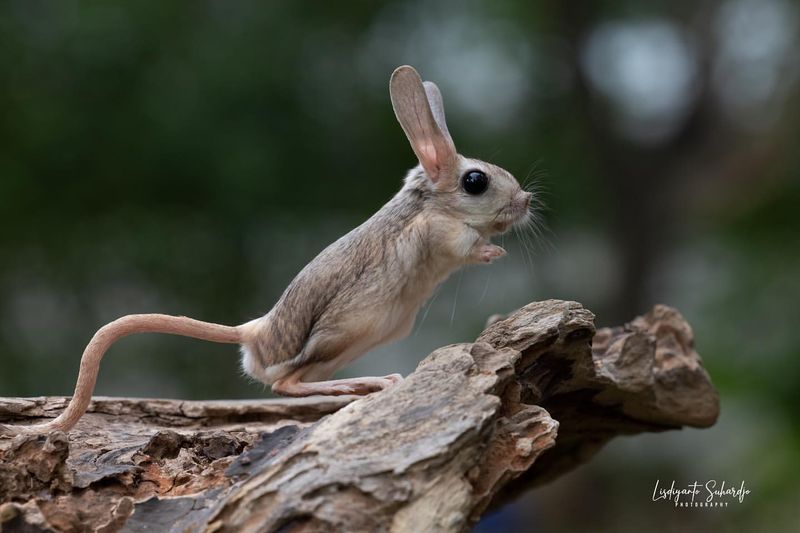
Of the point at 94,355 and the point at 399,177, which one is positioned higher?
the point at 399,177

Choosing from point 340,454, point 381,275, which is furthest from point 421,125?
point 340,454

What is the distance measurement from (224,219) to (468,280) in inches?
69.1

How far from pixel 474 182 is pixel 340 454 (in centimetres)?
155

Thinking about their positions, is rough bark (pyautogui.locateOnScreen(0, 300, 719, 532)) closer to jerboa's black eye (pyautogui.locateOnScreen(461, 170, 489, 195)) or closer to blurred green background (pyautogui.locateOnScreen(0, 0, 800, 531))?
jerboa's black eye (pyautogui.locateOnScreen(461, 170, 489, 195))

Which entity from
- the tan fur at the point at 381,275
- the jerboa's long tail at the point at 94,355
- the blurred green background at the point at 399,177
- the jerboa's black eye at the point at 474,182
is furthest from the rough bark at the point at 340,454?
the blurred green background at the point at 399,177

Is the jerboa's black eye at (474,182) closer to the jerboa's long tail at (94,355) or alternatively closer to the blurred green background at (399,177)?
the jerboa's long tail at (94,355)

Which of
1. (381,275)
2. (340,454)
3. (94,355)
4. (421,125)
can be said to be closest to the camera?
(340,454)

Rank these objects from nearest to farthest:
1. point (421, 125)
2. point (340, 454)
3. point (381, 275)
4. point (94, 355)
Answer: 1. point (340, 454)
2. point (94, 355)
3. point (381, 275)
4. point (421, 125)

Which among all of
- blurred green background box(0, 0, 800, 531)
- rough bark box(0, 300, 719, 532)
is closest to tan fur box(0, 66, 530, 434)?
rough bark box(0, 300, 719, 532)

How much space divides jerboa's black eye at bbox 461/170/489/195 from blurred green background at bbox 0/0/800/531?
6.10 ft

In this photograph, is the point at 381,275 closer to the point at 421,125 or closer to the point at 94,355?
the point at 421,125

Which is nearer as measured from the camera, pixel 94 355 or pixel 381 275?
pixel 94 355

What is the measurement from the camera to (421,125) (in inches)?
136

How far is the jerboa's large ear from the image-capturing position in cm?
337
